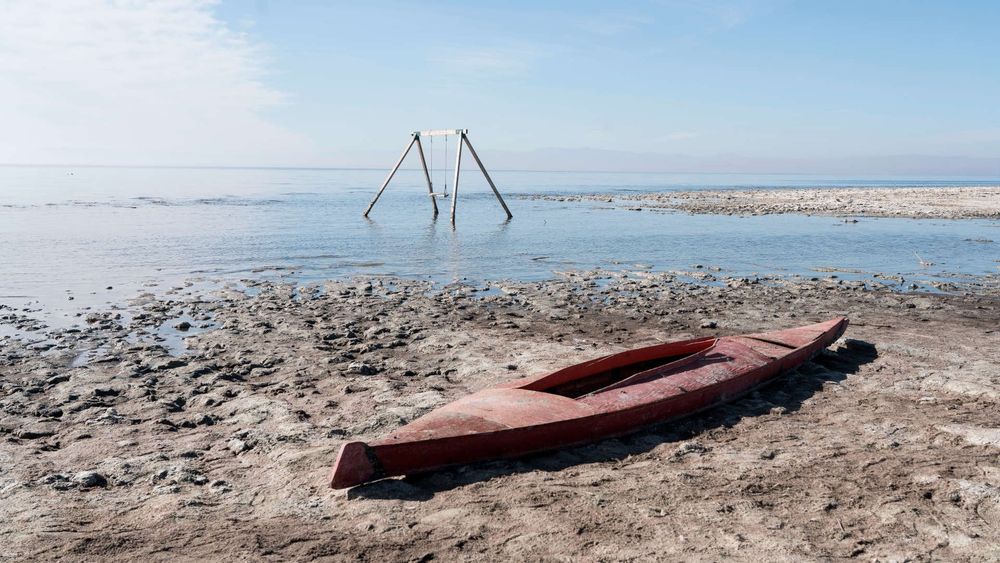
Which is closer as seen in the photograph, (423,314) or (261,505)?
(261,505)

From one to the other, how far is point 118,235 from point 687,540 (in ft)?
84.5

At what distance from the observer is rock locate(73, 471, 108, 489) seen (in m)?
5.29

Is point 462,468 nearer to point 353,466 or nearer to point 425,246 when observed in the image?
point 353,466

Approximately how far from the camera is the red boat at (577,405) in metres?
5.22

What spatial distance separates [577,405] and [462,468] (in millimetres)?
1268

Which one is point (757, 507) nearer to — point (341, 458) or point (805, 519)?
point (805, 519)

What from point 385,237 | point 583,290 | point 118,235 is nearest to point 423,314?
point 583,290

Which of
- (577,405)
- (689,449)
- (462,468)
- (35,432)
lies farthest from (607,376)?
(35,432)

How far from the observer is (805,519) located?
454 cm

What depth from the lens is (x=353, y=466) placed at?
500 centimetres

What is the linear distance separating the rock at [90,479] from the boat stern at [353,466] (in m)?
1.83

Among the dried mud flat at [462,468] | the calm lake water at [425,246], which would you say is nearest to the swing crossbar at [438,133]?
the calm lake water at [425,246]

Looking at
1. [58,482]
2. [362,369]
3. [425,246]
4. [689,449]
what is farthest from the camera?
[425,246]

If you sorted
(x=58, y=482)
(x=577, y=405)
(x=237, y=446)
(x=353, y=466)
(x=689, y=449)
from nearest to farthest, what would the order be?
(x=353, y=466), (x=58, y=482), (x=689, y=449), (x=237, y=446), (x=577, y=405)
